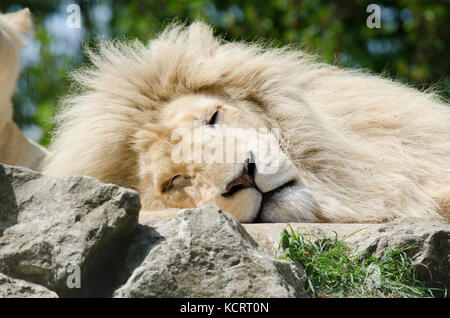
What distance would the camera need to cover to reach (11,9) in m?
9.77

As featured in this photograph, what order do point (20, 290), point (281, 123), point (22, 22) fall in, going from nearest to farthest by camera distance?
point (20, 290) → point (281, 123) → point (22, 22)

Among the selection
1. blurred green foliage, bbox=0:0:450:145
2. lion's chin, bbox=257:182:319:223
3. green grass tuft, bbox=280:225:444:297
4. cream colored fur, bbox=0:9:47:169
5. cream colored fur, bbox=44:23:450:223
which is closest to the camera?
green grass tuft, bbox=280:225:444:297

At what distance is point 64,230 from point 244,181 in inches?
38.2

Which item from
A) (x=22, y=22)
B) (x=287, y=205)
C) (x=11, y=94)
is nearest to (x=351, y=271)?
(x=287, y=205)

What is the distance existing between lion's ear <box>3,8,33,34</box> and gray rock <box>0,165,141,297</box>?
331 cm

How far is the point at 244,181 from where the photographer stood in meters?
3.22

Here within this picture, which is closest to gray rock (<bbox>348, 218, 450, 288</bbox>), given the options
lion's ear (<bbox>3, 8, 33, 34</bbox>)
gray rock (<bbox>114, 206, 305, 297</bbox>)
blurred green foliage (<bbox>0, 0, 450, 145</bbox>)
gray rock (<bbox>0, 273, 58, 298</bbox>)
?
gray rock (<bbox>114, 206, 305, 297</bbox>)

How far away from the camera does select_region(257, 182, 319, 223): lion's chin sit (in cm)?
333

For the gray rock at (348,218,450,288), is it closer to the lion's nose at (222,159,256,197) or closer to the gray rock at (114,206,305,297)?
the gray rock at (114,206,305,297)

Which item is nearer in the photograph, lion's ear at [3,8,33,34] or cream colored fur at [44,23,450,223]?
cream colored fur at [44,23,450,223]

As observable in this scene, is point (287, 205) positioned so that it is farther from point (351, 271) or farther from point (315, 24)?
point (315, 24)
